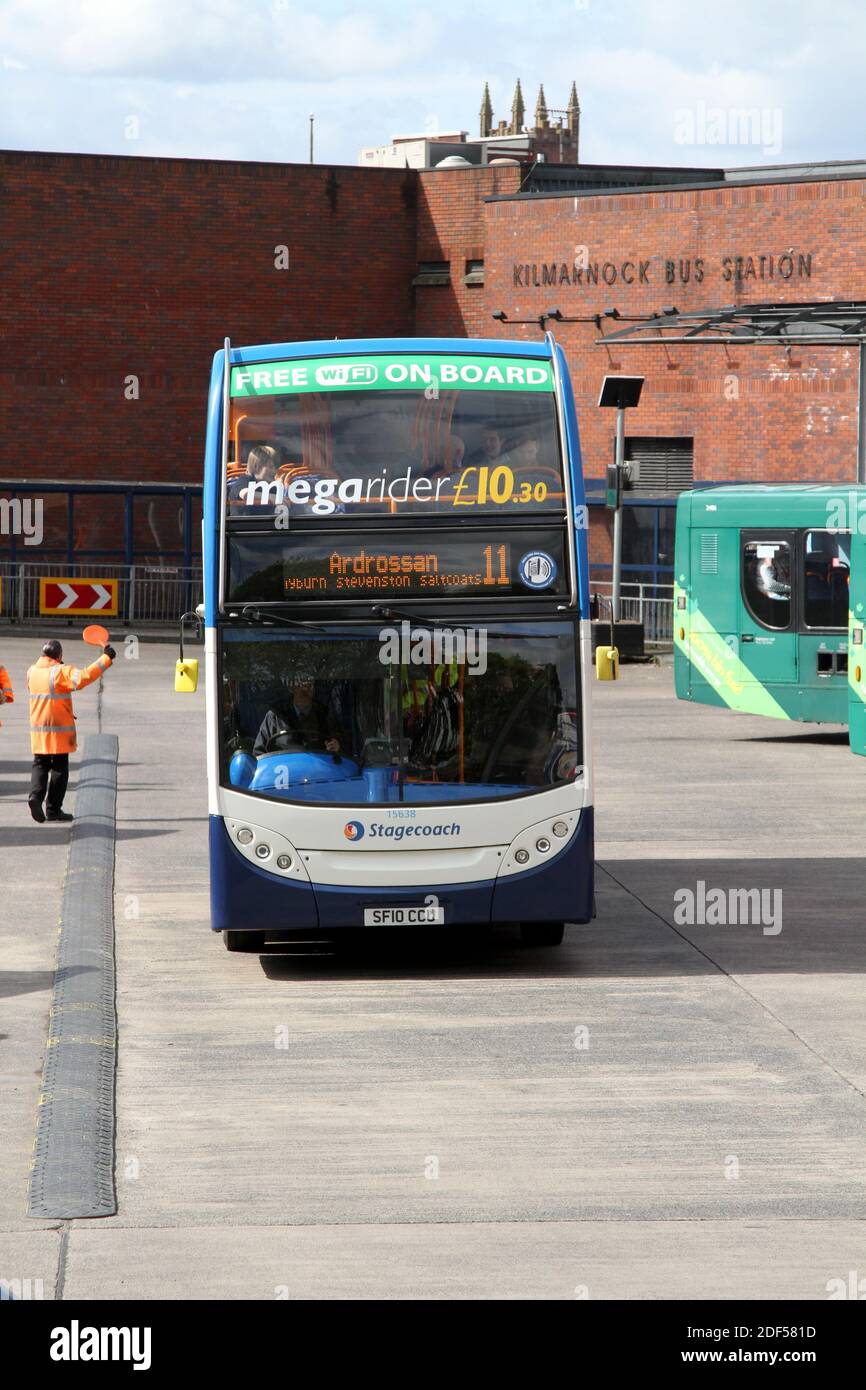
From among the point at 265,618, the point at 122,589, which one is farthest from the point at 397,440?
the point at 122,589

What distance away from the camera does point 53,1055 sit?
9.73 metres

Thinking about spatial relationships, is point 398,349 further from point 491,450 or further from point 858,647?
point 858,647

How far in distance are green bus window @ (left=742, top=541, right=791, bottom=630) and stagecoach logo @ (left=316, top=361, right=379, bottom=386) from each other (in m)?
13.5

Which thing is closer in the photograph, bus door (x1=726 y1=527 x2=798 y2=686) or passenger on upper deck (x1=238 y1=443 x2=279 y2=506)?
passenger on upper deck (x1=238 y1=443 x2=279 y2=506)

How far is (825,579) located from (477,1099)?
53.2 feet

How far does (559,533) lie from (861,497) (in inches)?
489

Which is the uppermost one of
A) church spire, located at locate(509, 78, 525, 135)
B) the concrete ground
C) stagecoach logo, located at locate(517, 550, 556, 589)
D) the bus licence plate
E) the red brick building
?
church spire, located at locate(509, 78, 525, 135)

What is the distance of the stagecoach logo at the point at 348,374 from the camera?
Result: 11906 mm

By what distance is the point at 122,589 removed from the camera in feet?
138

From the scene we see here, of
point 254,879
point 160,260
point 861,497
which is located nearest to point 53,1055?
point 254,879

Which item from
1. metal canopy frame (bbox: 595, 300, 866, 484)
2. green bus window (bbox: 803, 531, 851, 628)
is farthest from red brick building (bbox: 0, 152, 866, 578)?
green bus window (bbox: 803, 531, 851, 628)

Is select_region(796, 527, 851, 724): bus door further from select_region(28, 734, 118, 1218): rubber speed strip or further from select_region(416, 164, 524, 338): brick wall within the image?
select_region(416, 164, 524, 338): brick wall

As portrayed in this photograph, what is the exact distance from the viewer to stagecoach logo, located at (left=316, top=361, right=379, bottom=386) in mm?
11906
